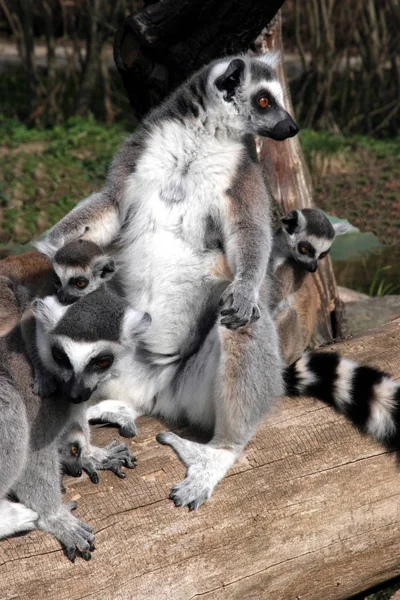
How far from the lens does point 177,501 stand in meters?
3.58

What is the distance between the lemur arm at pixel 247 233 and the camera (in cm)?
392

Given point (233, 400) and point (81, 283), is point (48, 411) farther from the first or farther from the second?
point (233, 400)

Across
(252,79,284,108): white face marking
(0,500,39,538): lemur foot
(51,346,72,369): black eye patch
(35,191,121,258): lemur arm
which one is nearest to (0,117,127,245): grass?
(35,191,121,258): lemur arm

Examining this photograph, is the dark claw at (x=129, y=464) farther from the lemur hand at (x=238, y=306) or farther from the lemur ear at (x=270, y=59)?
the lemur ear at (x=270, y=59)

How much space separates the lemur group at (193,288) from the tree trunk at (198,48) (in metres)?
0.67

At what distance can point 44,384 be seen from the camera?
3449 millimetres

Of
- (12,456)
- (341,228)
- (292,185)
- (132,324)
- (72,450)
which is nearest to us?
(12,456)

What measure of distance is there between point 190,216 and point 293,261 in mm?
1486

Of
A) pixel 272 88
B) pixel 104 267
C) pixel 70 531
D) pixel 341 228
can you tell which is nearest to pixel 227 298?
pixel 104 267

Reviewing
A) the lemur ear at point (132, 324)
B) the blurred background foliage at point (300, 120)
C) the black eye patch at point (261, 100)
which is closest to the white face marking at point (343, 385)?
the lemur ear at point (132, 324)

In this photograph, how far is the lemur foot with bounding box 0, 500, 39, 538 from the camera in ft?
10.7

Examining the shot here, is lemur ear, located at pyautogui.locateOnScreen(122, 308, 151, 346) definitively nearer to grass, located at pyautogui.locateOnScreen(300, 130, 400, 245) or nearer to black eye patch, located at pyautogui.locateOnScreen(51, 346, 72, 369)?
black eye patch, located at pyautogui.locateOnScreen(51, 346, 72, 369)

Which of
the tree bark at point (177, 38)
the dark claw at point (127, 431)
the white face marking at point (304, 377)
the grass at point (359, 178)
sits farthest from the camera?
the grass at point (359, 178)

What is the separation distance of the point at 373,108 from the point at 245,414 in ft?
35.2
